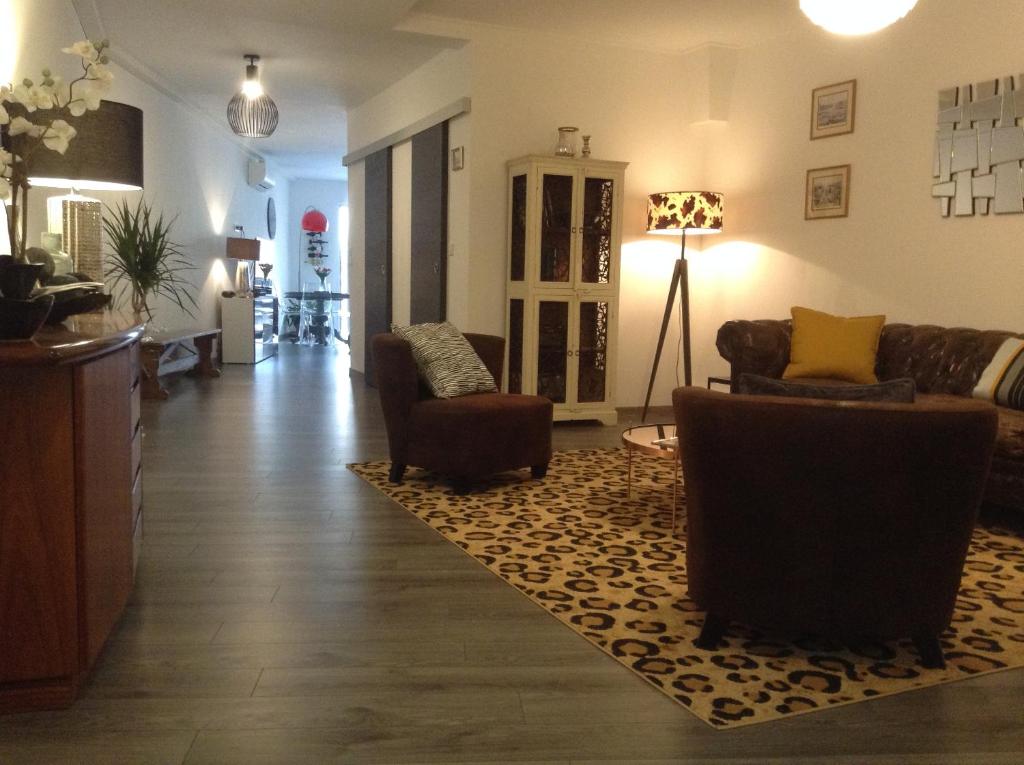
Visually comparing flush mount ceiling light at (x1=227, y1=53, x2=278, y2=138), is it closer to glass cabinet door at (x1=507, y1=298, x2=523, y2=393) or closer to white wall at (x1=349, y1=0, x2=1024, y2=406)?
white wall at (x1=349, y1=0, x2=1024, y2=406)

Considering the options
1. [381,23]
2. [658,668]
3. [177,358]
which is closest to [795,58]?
[381,23]

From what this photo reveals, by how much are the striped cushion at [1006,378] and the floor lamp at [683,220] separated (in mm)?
2282

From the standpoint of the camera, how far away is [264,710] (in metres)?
1.94

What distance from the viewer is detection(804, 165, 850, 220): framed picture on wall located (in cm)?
538

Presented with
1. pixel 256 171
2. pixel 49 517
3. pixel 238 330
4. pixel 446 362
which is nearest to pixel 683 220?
pixel 446 362

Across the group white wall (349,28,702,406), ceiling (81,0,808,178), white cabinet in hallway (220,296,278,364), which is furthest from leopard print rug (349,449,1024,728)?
white cabinet in hallway (220,296,278,364)

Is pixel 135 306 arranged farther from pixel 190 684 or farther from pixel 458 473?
pixel 190 684

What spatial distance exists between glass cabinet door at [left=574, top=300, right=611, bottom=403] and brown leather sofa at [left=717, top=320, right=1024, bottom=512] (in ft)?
3.46

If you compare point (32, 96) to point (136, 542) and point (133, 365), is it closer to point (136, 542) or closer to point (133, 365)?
point (133, 365)

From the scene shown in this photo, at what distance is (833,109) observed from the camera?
544 centimetres

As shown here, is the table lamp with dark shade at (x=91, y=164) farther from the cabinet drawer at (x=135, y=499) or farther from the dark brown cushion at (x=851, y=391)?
the dark brown cushion at (x=851, y=391)

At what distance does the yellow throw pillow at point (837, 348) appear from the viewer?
187 inches

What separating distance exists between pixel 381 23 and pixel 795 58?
Answer: 277 centimetres

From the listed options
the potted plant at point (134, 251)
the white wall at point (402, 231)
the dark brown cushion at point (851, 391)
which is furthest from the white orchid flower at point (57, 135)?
the white wall at point (402, 231)
